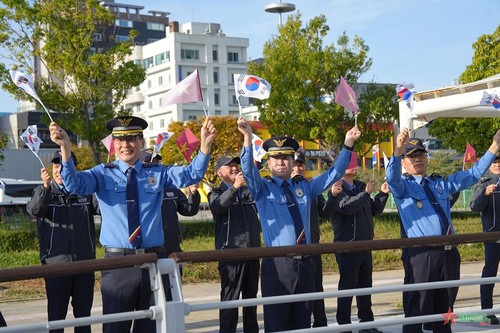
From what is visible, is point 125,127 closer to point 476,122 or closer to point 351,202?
point 351,202

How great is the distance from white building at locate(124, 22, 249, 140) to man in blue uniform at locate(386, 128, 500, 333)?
74.4 meters

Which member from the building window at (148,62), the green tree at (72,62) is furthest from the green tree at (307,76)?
the building window at (148,62)

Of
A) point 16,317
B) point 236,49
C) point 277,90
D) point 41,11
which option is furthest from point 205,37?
point 16,317

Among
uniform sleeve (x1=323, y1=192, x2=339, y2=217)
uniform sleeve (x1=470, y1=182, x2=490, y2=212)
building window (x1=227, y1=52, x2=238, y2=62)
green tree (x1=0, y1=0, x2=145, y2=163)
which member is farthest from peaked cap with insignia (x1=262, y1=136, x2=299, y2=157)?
building window (x1=227, y1=52, x2=238, y2=62)

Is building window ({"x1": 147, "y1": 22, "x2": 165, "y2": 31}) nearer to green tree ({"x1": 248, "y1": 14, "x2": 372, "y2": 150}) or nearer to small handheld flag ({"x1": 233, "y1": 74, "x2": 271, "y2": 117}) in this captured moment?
green tree ({"x1": 248, "y1": 14, "x2": 372, "y2": 150})

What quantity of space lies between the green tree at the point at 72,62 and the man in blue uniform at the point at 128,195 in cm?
1677

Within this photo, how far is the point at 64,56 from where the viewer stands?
22734 mm

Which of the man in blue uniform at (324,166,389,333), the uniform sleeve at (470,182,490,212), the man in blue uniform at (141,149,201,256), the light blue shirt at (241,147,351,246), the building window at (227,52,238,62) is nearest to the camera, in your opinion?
the light blue shirt at (241,147,351,246)

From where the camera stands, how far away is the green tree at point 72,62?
22.7m

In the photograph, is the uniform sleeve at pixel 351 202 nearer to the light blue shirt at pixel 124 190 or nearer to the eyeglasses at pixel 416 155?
the eyeglasses at pixel 416 155

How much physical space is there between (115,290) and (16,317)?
5.14 m

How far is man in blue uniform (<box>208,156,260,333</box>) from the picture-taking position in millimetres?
8406

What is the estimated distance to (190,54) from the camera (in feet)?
279

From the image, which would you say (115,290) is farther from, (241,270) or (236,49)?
(236,49)
